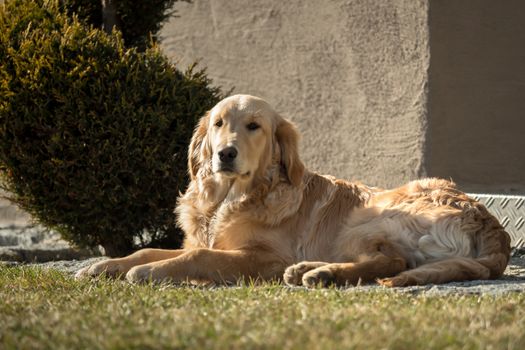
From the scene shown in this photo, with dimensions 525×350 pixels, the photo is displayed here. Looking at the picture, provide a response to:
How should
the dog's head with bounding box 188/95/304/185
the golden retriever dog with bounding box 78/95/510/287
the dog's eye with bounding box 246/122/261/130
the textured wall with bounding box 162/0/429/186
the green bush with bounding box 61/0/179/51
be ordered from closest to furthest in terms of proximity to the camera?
the golden retriever dog with bounding box 78/95/510/287, the dog's head with bounding box 188/95/304/185, the dog's eye with bounding box 246/122/261/130, the green bush with bounding box 61/0/179/51, the textured wall with bounding box 162/0/429/186

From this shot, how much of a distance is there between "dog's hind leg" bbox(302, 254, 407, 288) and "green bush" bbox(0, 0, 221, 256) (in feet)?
6.89

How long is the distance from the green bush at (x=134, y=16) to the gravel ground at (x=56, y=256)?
1.92m

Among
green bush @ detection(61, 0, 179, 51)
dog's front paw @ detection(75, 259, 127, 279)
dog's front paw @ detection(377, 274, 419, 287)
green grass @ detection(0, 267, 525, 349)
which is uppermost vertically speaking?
green bush @ detection(61, 0, 179, 51)

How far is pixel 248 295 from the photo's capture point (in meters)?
4.86

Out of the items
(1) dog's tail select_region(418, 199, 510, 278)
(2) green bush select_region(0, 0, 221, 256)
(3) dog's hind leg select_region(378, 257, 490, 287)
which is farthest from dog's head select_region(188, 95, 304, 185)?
(3) dog's hind leg select_region(378, 257, 490, 287)

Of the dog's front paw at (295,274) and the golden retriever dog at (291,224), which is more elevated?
the golden retriever dog at (291,224)

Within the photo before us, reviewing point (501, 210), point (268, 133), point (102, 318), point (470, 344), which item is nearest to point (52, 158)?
point (268, 133)

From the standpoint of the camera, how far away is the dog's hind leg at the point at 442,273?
5363 millimetres

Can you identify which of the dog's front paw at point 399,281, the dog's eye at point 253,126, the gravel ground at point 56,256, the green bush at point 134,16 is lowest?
the gravel ground at point 56,256

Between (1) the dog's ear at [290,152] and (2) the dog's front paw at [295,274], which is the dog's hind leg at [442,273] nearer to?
(2) the dog's front paw at [295,274]

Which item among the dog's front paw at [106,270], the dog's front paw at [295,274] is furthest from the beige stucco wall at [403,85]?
the dog's front paw at [106,270]

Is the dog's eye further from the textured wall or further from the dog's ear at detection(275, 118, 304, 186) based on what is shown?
the textured wall

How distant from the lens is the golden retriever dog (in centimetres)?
572

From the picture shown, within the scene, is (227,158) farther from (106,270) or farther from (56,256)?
(56,256)
